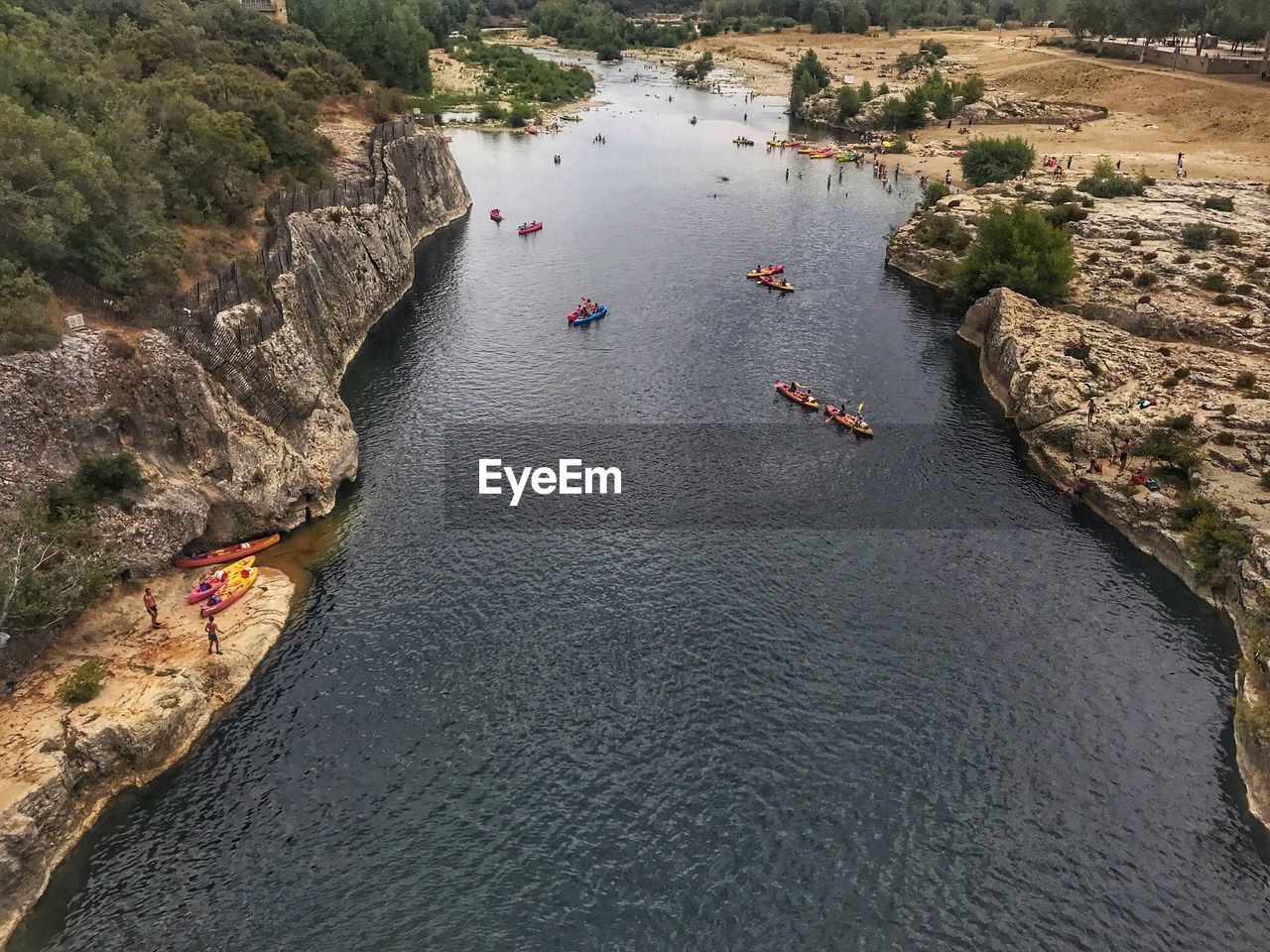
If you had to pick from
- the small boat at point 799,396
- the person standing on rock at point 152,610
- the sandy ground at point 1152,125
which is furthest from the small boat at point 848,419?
the sandy ground at point 1152,125

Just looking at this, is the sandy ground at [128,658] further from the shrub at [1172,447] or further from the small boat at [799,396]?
the shrub at [1172,447]

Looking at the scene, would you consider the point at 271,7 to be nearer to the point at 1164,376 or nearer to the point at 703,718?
the point at 1164,376

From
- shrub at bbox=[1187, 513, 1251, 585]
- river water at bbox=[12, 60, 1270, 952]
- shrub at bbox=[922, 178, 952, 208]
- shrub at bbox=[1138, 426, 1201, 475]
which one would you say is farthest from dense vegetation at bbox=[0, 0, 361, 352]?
shrub at bbox=[922, 178, 952, 208]

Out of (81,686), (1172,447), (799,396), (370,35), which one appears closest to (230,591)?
(81,686)

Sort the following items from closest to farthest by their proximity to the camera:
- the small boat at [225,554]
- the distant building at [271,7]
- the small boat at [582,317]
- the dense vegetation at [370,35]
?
1. the small boat at [225,554]
2. the small boat at [582,317]
3. the distant building at [271,7]
4. the dense vegetation at [370,35]

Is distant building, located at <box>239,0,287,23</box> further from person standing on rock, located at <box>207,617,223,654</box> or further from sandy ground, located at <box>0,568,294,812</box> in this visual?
person standing on rock, located at <box>207,617,223,654</box>

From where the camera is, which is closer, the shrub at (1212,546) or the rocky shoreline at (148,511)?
the rocky shoreline at (148,511)

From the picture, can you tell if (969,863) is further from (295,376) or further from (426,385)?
(426,385)
